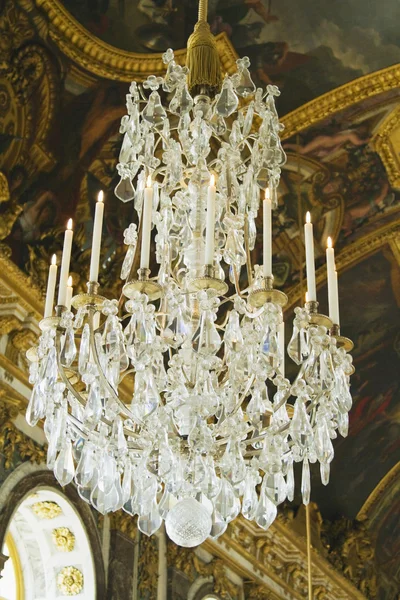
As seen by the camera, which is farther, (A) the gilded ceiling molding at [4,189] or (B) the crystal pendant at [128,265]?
(A) the gilded ceiling molding at [4,189]

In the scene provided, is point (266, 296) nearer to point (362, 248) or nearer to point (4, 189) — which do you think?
point (4, 189)

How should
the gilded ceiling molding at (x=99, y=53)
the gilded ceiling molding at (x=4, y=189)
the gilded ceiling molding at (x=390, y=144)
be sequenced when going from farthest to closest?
1. the gilded ceiling molding at (x=390, y=144)
2. the gilded ceiling molding at (x=99, y=53)
3. the gilded ceiling molding at (x=4, y=189)

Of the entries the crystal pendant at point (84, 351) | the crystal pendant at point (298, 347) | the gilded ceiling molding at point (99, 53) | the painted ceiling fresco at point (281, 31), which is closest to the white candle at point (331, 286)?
the crystal pendant at point (298, 347)

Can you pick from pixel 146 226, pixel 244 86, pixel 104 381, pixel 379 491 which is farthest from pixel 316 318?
pixel 379 491

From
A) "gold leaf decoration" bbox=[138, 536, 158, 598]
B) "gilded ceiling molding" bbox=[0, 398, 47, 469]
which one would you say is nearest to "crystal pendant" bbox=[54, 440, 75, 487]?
"gilded ceiling molding" bbox=[0, 398, 47, 469]

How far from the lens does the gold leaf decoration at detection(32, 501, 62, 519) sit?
31.5 ft

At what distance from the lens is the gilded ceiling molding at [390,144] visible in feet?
37.9

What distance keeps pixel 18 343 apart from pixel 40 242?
44.2 inches

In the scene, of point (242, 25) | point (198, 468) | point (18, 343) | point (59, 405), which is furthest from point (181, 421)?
point (242, 25)

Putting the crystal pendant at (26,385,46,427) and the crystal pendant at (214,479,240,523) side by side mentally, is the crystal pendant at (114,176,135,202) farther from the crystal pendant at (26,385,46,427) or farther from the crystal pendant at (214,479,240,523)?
the crystal pendant at (214,479,240,523)

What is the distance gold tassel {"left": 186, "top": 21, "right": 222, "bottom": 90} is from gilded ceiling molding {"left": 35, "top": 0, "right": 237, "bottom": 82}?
270cm

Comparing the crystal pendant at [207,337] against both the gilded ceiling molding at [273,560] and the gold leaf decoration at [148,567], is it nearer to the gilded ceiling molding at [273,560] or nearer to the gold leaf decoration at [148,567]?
the gold leaf decoration at [148,567]

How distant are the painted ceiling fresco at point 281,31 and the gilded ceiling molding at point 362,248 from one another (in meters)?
3.15

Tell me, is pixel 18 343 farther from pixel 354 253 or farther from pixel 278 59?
pixel 354 253
